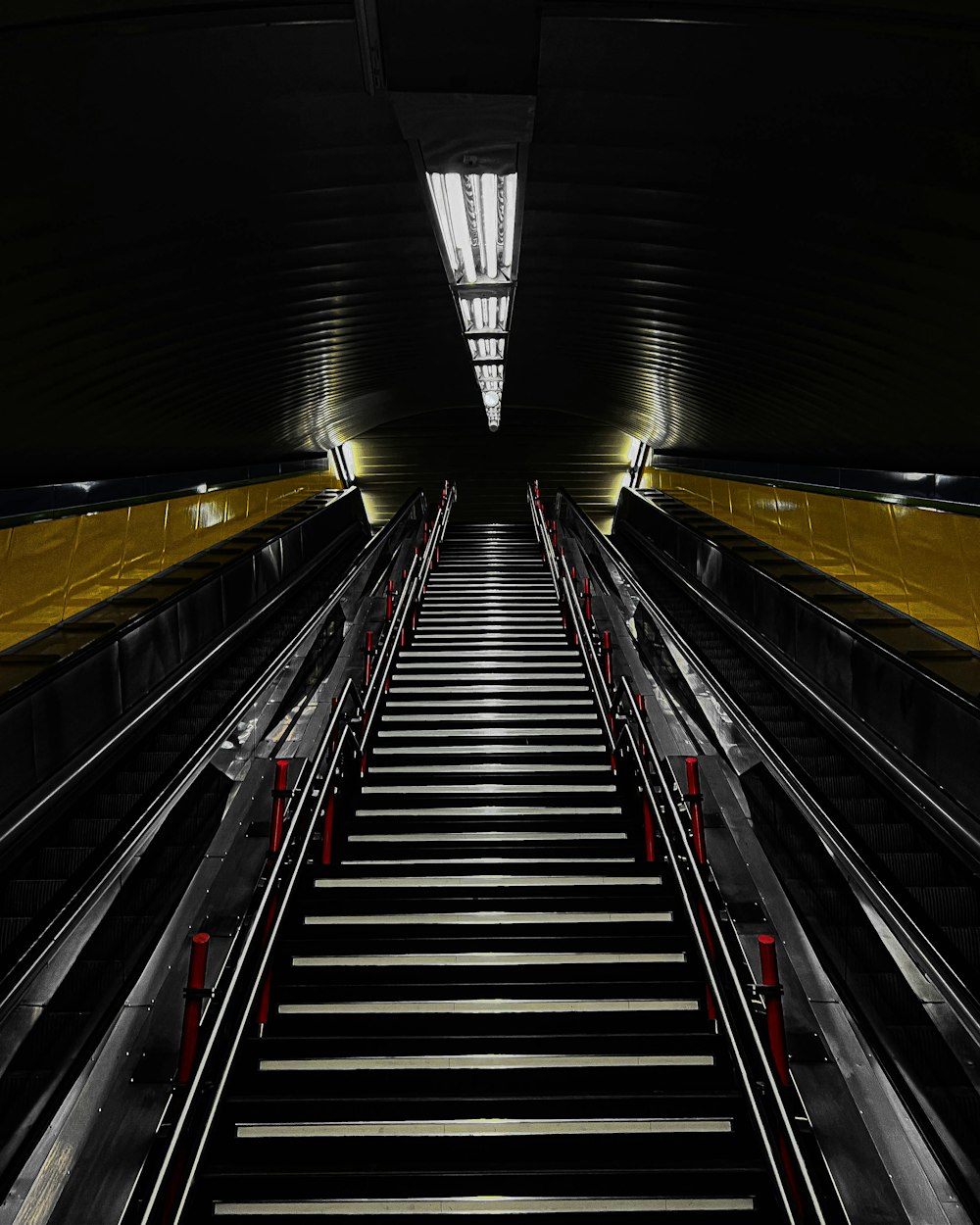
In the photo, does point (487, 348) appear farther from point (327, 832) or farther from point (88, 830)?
point (88, 830)

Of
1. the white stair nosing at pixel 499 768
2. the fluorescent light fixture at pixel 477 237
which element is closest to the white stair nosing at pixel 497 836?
the white stair nosing at pixel 499 768

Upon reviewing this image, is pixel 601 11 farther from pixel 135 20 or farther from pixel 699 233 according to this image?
pixel 699 233

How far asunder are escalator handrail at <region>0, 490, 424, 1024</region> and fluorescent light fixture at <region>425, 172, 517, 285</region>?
3.04 metres

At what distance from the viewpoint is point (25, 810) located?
13.4 feet

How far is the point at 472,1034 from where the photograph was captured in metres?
4.35

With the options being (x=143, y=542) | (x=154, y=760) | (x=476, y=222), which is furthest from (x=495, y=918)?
(x=143, y=542)

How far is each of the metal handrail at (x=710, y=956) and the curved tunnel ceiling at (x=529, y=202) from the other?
2.92 m

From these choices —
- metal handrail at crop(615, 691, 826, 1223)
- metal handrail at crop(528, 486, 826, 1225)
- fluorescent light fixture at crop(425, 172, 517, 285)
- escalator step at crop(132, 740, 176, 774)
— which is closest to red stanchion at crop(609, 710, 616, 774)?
metal handrail at crop(528, 486, 826, 1225)

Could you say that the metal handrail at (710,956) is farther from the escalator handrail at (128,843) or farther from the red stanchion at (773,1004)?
the escalator handrail at (128,843)

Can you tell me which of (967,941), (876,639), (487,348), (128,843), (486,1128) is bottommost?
(486,1128)

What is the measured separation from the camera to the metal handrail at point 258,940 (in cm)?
325

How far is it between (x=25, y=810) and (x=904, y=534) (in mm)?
5832

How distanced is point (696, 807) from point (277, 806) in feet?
7.38

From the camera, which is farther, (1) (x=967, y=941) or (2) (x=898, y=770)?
(1) (x=967, y=941)
